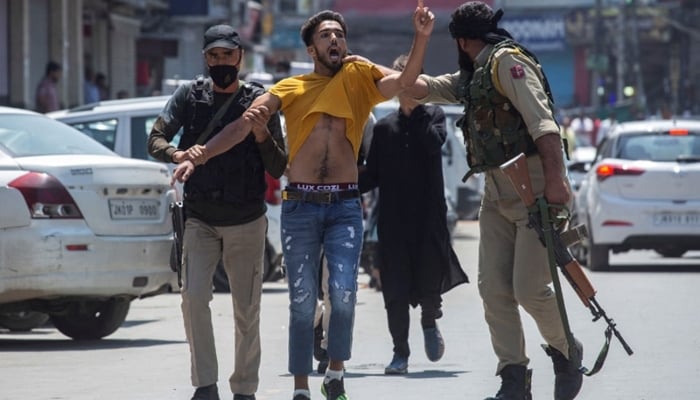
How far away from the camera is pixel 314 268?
28.1 ft

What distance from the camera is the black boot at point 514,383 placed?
832 cm

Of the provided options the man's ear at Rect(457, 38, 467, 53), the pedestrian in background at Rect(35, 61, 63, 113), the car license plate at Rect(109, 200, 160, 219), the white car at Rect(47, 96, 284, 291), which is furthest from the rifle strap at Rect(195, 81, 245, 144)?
the pedestrian in background at Rect(35, 61, 63, 113)

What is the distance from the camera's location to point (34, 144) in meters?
12.4

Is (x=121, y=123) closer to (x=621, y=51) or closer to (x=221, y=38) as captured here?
(x=221, y=38)

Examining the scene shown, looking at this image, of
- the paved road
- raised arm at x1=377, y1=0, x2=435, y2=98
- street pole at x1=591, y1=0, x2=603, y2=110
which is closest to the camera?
raised arm at x1=377, y1=0, x2=435, y2=98

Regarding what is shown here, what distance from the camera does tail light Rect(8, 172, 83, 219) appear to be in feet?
38.0

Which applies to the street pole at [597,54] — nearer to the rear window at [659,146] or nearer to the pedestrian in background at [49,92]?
the pedestrian in background at [49,92]

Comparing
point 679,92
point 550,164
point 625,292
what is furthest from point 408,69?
point 679,92

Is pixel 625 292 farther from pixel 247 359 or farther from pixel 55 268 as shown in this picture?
pixel 247 359

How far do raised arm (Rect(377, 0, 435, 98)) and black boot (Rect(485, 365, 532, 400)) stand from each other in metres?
1.39

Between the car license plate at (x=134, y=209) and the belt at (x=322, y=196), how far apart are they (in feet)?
12.1

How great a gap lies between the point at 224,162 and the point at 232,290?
0.62m

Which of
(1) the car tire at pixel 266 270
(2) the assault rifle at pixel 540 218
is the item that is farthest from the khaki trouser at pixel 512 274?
(1) the car tire at pixel 266 270

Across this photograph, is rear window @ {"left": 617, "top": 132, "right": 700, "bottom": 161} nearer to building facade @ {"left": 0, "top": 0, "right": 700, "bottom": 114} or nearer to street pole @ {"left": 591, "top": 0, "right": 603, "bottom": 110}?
building facade @ {"left": 0, "top": 0, "right": 700, "bottom": 114}
